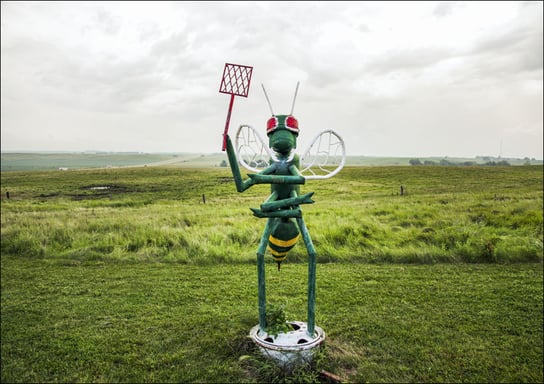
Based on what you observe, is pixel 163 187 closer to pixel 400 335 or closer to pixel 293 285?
pixel 293 285

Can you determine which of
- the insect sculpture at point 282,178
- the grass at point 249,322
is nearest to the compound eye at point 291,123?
the insect sculpture at point 282,178


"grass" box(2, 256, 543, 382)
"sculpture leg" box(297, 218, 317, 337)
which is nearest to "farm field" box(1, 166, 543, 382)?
"grass" box(2, 256, 543, 382)

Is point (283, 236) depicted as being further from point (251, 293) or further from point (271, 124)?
point (251, 293)

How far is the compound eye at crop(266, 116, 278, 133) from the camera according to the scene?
523 centimetres

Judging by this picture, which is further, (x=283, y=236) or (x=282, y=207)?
(x=283, y=236)

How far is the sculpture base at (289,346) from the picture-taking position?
4973mm

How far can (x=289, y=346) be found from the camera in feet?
16.3

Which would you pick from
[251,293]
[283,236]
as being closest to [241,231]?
[251,293]

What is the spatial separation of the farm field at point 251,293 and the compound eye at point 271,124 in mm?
1603

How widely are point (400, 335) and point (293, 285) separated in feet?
9.74

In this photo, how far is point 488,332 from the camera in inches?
256

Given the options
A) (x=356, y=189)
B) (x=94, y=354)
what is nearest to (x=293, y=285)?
(x=94, y=354)

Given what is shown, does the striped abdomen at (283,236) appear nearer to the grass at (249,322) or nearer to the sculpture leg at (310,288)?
the sculpture leg at (310,288)

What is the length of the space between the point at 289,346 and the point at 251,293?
11.5ft
